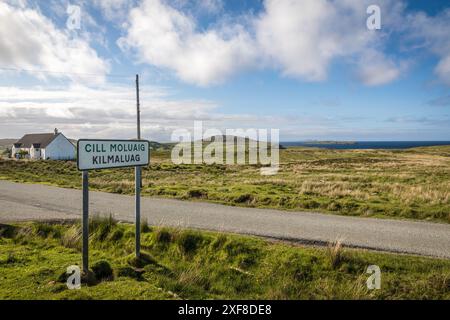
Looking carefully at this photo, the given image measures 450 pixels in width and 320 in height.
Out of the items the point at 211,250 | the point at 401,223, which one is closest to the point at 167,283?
the point at 211,250

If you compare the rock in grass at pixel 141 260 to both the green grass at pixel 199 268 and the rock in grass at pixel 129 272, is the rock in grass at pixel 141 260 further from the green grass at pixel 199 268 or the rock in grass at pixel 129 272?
the rock in grass at pixel 129 272

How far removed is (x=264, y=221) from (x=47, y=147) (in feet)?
233

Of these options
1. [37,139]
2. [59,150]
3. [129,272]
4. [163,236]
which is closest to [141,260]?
[129,272]

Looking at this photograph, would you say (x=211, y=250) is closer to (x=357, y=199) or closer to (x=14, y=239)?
(x=14, y=239)

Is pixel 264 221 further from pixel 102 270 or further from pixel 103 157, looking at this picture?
pixel 103 157

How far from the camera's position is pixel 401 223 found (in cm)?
1137

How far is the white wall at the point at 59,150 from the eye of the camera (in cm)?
7039

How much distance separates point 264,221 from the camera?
11.4 metres

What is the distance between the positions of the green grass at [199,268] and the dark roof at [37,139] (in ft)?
230

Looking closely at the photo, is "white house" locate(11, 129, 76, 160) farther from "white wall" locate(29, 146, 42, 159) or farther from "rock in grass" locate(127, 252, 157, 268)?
"rock in grass" locate(127, 252, 157, 268)

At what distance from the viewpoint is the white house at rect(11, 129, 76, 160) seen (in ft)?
232

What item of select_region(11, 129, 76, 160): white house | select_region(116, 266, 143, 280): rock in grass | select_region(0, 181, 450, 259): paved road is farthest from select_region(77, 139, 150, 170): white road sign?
select_region(11, 129, 76, 160): white house

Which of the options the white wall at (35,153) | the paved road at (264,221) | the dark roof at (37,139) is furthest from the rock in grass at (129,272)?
the white wall at (35,153)
